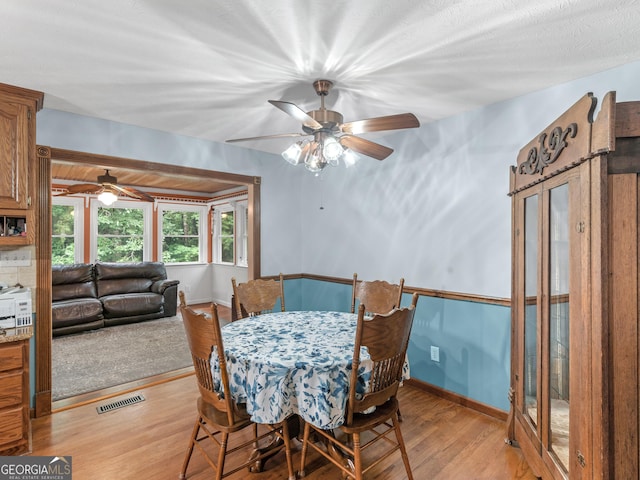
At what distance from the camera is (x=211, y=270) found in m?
6.96

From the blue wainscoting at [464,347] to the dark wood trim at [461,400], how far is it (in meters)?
0.03

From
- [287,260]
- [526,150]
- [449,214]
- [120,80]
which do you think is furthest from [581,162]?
[287,260]

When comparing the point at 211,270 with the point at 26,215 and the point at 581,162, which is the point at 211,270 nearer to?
the point at 26,215

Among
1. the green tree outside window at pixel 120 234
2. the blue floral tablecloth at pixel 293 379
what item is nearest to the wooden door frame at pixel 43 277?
the blue floral tablecloth at pixel 293 379

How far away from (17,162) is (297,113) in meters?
2.01

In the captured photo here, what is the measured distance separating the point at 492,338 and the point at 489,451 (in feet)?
2.57

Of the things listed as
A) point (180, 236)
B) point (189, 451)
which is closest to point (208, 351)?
point (189, 451)

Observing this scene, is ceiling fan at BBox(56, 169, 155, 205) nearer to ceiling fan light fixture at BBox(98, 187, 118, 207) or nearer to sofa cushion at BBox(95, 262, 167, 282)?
ceiling fan light fixture at BBox(98, 187, 118, 207)

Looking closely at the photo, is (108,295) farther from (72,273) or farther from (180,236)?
(180,236)

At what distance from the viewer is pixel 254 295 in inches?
113

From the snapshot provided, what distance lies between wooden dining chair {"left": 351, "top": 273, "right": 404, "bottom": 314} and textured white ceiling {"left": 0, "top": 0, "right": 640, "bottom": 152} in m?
1.40

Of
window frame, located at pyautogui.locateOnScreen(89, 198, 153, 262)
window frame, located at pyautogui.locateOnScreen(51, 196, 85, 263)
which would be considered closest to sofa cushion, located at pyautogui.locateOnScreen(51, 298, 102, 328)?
window frame, located at pyautogui.locateOnScreen(51, 196, 85, 263)

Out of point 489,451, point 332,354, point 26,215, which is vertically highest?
point 26,215

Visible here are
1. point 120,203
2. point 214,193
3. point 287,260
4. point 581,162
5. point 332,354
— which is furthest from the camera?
point 214,193
